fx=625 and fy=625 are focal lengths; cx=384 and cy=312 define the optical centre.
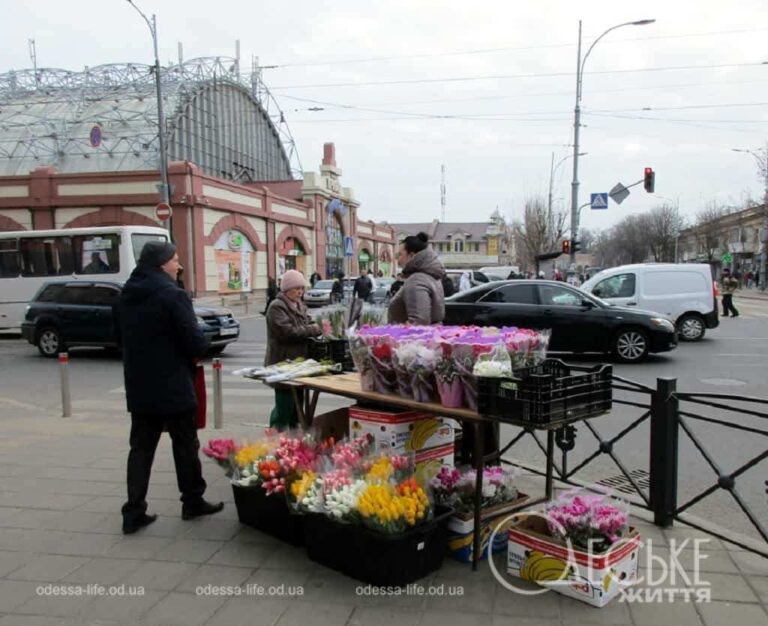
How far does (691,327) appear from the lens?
1546 cm

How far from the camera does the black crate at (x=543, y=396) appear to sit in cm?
321

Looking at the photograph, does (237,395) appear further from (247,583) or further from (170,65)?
(170,65)

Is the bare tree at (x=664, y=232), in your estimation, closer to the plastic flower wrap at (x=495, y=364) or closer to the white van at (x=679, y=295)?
the white van at (x=679, y=295)

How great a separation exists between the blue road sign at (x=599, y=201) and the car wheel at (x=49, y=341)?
21.0 m

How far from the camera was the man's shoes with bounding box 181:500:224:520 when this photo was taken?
14.3 feet

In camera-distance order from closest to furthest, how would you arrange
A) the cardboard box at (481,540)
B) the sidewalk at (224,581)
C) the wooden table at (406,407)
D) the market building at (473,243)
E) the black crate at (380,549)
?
the sidewalk at (224,581) < the black crate at (380,549) < the wooden table at (406,407) < the cardboard box at (481,540) < the market building at (473,243)

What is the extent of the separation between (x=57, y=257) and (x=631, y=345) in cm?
1627

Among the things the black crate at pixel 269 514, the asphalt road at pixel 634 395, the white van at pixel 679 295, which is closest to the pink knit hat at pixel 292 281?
the black crate at pixel 269 514

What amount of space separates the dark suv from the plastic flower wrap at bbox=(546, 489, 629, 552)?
11262 mm

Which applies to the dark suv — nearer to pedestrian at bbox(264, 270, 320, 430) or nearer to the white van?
pedestrian at bbox(264, 270, 320, 430)

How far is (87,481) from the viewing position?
526 cm

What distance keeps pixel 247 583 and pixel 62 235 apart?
18.0 m

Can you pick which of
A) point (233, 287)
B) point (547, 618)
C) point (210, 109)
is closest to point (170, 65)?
point (210, 109)

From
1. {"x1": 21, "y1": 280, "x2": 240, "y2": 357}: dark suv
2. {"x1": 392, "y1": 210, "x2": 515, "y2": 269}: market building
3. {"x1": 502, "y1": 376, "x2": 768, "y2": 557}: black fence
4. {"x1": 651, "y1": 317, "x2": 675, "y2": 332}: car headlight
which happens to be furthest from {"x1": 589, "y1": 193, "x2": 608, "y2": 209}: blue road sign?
{"x1": 392, "y1": 210, "x2": 515, "y2": 269}: market building
